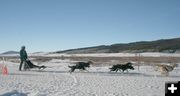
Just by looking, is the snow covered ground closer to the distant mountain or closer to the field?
the field

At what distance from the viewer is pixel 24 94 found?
1081 cm

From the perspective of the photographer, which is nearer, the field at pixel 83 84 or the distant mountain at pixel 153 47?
the field at pixel 83 84

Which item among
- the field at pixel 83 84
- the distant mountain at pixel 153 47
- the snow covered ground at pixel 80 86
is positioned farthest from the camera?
the distant mountain at pixel 153 47

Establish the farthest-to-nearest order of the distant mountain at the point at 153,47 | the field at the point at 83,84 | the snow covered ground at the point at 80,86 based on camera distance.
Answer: the distant mountain at the point at 153,47 → the field at the point at 83,84 → the snow covered ground at the point at 80,86

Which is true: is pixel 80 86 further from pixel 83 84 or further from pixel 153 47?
pixel 153 47

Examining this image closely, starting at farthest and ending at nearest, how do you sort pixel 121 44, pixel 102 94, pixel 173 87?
pixel 121 44, pixel 102 94, pixel 173 87

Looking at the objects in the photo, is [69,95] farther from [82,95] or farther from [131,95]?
[131,95]

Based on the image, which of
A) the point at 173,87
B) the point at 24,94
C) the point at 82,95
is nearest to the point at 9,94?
the point at 24,94

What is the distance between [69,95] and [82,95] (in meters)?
0.44

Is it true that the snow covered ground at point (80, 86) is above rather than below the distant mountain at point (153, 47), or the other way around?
below

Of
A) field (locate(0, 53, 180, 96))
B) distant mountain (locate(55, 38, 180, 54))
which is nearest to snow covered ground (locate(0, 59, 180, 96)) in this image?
field (locate(0, 53, 180, 96))

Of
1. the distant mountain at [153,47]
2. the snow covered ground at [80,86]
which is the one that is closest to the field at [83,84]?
the snow covered ground at [80,86]

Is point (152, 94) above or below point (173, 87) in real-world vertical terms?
below

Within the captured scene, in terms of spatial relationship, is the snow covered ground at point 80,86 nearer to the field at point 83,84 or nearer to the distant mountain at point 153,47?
the field at point 83,84
